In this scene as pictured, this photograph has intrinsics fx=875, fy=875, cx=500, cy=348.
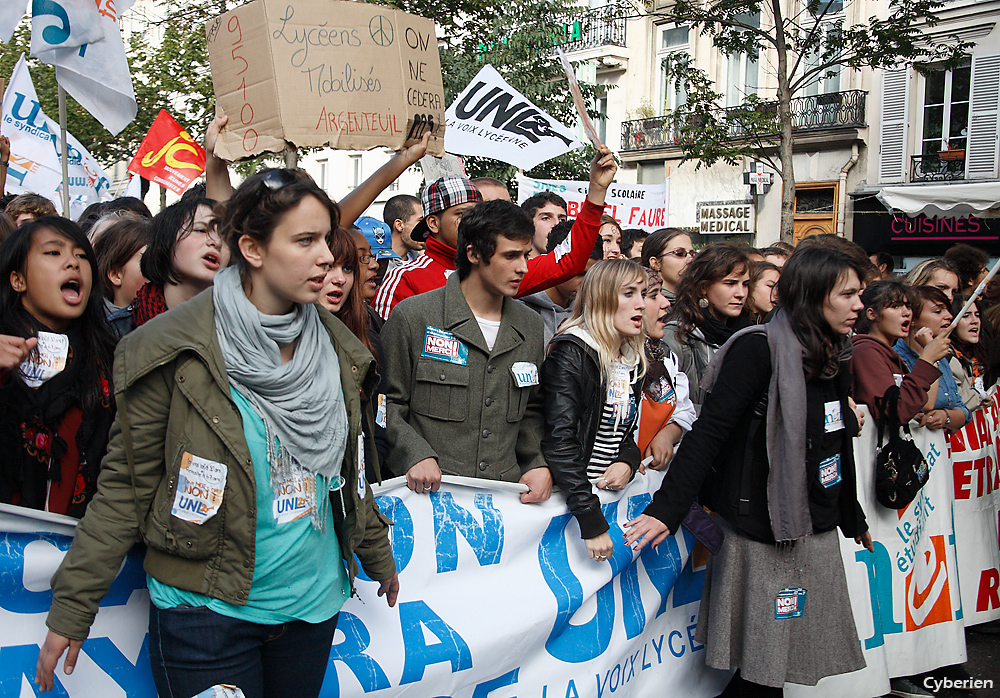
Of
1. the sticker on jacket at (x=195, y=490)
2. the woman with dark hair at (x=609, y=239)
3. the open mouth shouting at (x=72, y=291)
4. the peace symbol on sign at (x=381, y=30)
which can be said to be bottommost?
the sticker on jacket at (x=195, y=490)

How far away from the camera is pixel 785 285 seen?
347cm

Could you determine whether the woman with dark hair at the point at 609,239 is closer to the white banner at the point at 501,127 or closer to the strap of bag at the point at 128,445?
the white banner at the point at 501,127

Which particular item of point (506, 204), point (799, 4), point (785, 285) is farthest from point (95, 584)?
point (799, 4)

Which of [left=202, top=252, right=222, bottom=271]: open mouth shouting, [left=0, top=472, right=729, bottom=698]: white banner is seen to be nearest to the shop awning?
[left=0, top=472, right=729, bottom=698]: white banner

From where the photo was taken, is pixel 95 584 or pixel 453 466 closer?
pixel 95 584

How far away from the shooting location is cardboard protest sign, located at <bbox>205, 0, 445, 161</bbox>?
338 cm

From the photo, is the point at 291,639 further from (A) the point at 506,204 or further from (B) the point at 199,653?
(A) the point at 506,204

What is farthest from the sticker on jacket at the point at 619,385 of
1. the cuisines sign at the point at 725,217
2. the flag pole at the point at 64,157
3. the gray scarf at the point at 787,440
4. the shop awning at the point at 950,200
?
the cuisines sign at the point at 725,217

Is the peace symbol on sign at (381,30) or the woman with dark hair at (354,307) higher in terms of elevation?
the peace symbol on sign at (381,30)

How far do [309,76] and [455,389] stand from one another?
1.36 metres

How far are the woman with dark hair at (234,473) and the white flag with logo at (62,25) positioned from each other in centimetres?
360

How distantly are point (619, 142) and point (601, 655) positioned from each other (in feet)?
89.3

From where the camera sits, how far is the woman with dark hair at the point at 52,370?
2.45m

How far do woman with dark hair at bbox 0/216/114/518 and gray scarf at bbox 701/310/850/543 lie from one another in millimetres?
2347
